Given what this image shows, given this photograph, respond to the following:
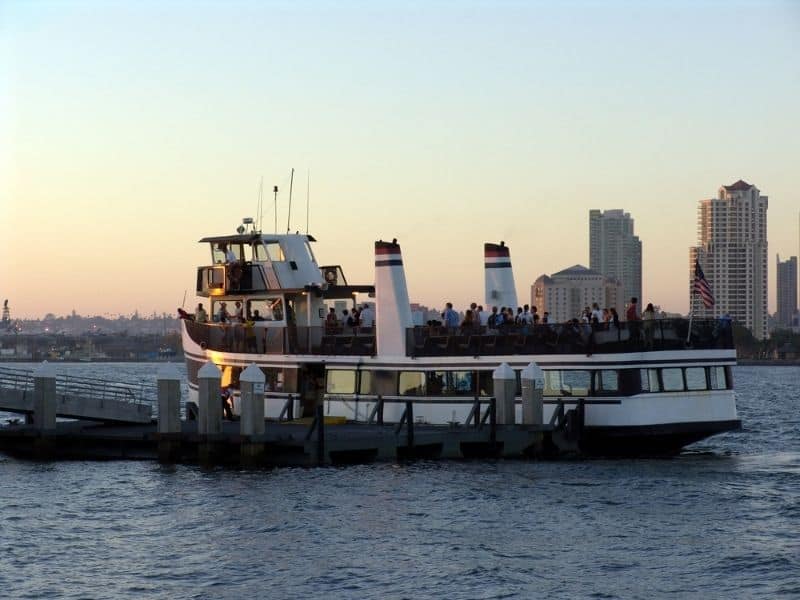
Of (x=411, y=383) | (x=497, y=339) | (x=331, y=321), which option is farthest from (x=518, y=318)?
(x=331, y=321)

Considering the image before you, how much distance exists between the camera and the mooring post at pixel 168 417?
131 feet

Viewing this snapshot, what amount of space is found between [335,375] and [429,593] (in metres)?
20.5

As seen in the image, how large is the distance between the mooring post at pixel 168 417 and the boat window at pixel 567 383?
10.8 metres

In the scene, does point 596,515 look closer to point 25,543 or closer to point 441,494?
point 441,494

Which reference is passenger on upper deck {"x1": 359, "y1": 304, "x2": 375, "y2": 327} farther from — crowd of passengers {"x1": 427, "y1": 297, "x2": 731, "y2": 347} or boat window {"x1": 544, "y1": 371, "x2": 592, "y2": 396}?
boat window {"x1": 544, "y1": 371, "x2": 592, "y2": 396}

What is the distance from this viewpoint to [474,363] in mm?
43656

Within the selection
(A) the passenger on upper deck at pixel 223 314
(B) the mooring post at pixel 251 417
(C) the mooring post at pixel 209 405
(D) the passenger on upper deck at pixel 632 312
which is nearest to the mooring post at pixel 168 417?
(C) the mooring post at pixel 209 405

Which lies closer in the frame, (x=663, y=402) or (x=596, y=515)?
(x=596, y=515)

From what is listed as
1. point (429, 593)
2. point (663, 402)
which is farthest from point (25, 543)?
point (663, 402)

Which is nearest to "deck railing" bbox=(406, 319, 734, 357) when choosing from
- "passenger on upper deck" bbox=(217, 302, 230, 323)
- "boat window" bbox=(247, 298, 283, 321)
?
"boat window" bbox=(247, 298, 283, 321)

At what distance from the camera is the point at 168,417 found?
1576 inches

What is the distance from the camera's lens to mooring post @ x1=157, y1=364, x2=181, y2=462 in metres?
39.9

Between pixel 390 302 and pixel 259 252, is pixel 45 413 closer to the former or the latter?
pixel 259 252

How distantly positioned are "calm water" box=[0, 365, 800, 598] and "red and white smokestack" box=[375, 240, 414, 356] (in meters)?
5.49
